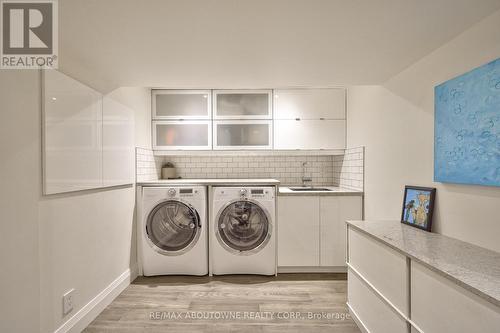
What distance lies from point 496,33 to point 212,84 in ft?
6.36

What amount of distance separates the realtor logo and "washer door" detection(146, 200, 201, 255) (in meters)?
1.73

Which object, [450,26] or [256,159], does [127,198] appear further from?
[450,26]

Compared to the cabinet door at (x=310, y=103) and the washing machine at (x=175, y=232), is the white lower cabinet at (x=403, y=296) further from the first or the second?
the cabinet door at (x=310, y=103)

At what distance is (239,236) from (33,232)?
1.85m

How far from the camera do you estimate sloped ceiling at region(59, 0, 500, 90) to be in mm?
1215

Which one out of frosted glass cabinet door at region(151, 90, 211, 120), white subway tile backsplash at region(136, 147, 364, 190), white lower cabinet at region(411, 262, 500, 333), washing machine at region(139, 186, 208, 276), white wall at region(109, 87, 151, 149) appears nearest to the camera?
white lower cabinet at region(411, 262, 500, 333)

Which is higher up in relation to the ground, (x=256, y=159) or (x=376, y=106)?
(x=376, y=106)

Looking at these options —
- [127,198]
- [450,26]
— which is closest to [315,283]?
[127,198]

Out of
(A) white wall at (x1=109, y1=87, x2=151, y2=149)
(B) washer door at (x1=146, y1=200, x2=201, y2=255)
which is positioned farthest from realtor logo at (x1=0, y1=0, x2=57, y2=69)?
(B) washer door at (x1=146, y1=200, x2=201, y2=255)

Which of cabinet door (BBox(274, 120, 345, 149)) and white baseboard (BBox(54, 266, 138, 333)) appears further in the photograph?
cabinet door (BBox(274, 120, 345, 149))

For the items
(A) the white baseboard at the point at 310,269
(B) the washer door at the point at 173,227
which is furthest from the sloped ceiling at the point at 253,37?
(A) the white baseboard at the point at 310,269

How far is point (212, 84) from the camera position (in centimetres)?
237

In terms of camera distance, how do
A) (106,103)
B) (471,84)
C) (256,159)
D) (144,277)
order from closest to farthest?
1. (471,84)
2. (106,103)
3. (144,277)
4. (256,159)

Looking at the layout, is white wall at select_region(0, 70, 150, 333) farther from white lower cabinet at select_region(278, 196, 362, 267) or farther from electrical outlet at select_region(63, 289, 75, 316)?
white lower cabinet at select_region(278, 196, 362, 267)
